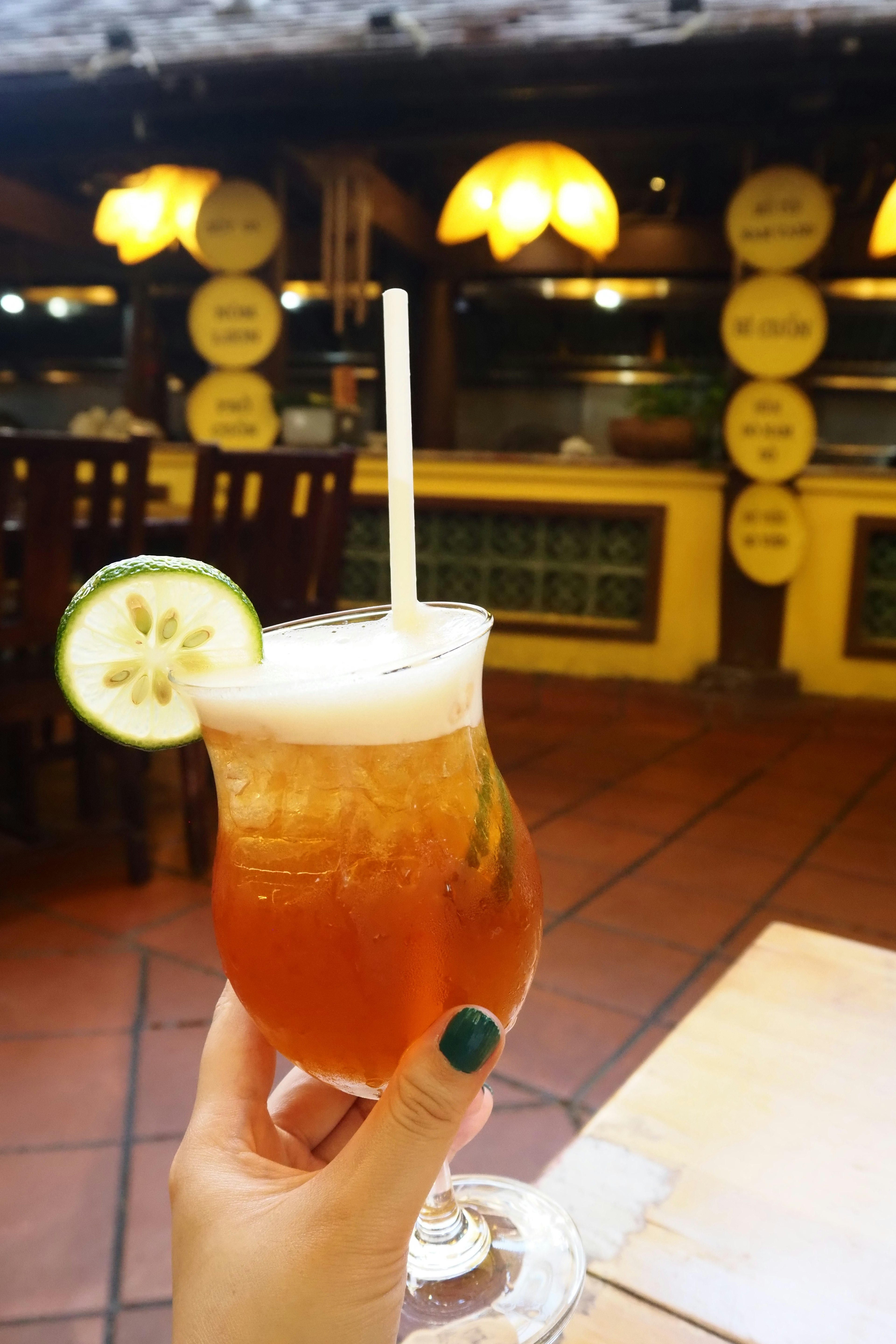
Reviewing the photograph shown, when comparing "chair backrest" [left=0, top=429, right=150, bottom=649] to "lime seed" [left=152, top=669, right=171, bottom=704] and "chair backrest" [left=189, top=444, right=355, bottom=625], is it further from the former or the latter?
"lime seed" [left=152, top=669, right=171, bottom=704]

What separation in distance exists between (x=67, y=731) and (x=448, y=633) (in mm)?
3697

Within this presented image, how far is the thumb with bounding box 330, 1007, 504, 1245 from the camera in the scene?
556 millimetres

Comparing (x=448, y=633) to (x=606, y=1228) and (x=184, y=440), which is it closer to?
(x=606, y=1228)

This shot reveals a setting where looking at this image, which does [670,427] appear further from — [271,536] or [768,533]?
[271,536]

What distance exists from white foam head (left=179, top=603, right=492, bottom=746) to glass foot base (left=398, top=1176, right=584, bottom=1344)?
1.20 feet

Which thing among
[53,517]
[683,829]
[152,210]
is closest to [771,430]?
[683,829]

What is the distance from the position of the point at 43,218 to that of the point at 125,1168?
6864mm

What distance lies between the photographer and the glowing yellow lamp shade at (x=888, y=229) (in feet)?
11.8

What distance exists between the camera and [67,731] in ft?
13.3

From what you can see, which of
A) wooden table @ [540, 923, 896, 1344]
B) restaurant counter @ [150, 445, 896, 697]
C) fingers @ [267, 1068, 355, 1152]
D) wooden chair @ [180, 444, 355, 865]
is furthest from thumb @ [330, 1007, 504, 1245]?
restaurant counter @ [150, 445, 896, 697]

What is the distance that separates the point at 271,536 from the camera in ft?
9.18

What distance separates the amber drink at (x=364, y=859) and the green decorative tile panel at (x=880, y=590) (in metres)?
4.09

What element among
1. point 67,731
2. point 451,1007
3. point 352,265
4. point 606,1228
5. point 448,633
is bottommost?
point 67,731

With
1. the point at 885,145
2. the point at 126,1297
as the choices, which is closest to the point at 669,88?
the point at 885,145
